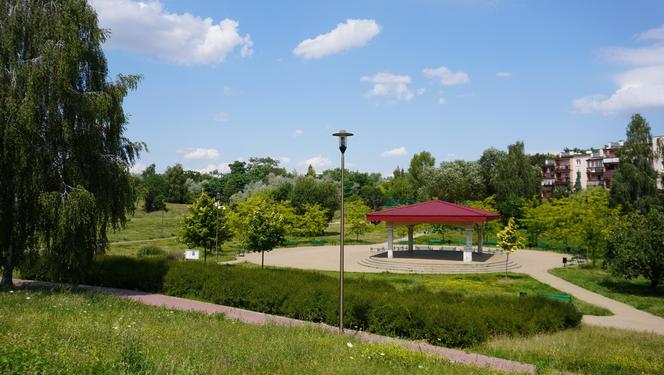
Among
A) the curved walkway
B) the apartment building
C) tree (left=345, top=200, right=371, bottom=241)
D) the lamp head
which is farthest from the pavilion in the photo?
the apartment building

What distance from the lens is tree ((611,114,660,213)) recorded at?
5416 centimetres

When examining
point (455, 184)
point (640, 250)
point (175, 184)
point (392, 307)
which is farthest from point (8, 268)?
point (175, 184)

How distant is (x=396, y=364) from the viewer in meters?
8.62

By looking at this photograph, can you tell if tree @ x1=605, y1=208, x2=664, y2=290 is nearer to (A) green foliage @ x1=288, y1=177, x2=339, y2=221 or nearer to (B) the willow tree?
(B) the willow tree

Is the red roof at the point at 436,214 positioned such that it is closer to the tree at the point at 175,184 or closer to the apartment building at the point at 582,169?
the apartment building at the point at 582,169

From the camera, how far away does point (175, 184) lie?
319 ft

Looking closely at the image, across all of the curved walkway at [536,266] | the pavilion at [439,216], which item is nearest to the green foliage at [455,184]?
the curved walkway at [536,266]

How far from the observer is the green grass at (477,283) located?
908 inches

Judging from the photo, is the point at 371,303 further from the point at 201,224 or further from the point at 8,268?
the point at 201,224

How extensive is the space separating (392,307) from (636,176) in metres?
50.8

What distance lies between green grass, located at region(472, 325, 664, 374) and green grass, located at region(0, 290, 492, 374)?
107 inches

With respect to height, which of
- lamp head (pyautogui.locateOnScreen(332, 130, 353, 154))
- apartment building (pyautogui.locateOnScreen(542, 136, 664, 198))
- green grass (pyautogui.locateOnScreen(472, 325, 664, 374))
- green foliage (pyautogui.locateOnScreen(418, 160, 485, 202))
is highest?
apartment building (pyautogui.locateOnScreen(542, 136, 664, 198))

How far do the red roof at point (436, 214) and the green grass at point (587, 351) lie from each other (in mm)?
19939

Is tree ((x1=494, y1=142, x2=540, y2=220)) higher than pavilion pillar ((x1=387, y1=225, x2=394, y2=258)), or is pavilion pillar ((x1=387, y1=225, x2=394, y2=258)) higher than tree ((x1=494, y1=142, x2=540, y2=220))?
tree ((x1=494, y1=142, x2=540, y2=220))
